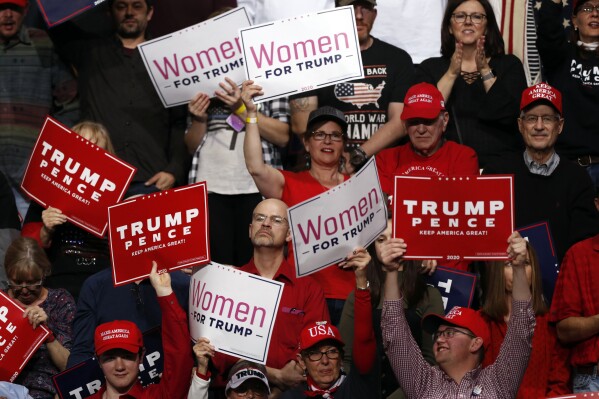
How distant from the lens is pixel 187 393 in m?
8.67

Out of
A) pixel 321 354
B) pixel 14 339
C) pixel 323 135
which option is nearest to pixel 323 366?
pixel 321 354

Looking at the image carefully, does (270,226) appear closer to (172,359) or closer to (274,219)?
(274,219)

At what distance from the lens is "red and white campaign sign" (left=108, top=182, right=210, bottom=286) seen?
29.0 ft

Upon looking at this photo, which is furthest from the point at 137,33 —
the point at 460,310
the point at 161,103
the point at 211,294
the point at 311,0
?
the point at 460,310

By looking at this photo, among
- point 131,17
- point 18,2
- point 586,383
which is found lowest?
point 586,383

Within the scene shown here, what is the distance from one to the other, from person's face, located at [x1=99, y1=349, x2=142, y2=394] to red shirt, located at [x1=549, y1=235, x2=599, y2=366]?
240 centimetres

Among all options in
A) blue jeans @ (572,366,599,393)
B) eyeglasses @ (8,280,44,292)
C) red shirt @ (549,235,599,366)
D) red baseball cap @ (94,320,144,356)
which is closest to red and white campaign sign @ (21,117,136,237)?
eyeglasses @ (8,280,44,292)

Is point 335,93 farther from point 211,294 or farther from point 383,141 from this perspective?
point 211,294

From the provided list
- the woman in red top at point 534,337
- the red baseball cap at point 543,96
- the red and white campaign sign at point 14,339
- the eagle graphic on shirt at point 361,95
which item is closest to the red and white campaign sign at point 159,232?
the red and white campaign sign at point 14,339

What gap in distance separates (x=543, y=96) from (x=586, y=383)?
6.92 feet

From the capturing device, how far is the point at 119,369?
8711 mm

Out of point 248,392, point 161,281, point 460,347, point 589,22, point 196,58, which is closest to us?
point 460,347

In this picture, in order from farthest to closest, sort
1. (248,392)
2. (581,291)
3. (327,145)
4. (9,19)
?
1. (9,19)
2. (327,145)
3. (581,291)
4. (248,392)

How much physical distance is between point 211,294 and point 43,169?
1.81m
